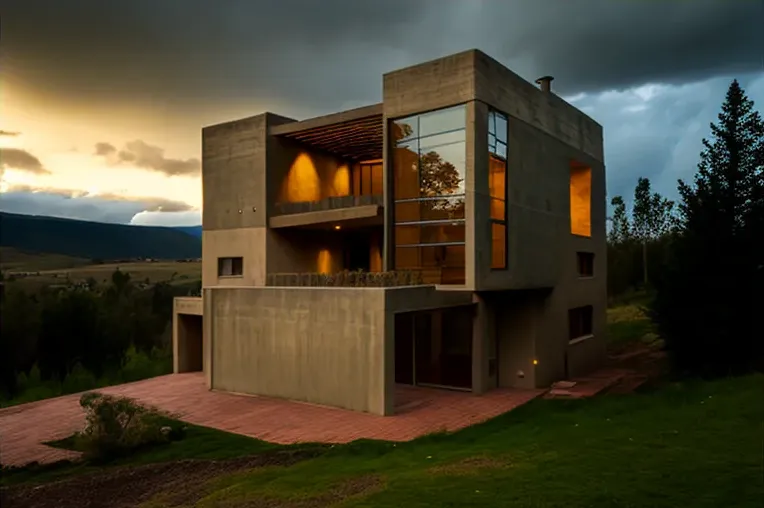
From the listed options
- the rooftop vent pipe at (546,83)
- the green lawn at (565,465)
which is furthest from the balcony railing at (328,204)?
the green lawn at (565,465)

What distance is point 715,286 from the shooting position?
15586mm

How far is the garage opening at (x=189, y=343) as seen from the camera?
709 inches

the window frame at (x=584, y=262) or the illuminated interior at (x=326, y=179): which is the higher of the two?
the illuminated interior at (x=326, y=179)

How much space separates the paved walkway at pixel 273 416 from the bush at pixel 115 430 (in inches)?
27.9

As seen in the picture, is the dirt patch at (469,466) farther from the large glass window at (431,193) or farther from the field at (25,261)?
the large glass window at (431,193)

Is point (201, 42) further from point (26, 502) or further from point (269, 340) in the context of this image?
point (269, 340)

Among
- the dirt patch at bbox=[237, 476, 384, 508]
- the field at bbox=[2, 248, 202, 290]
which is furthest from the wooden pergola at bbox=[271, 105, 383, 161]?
the field at bbox=[2, 248, 202, 290]

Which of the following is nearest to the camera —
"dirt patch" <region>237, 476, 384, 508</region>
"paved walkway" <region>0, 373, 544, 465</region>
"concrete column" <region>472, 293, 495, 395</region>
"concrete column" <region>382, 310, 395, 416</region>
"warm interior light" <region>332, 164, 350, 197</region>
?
"dirt patch" <region>237, 476, 384, 508</region>

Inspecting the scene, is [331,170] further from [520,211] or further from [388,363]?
[388,363]

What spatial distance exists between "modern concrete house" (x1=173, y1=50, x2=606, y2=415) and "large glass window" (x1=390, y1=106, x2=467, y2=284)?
0.04 metres

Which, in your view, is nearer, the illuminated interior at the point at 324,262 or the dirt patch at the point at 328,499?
the dirt patch at the point at 328,499

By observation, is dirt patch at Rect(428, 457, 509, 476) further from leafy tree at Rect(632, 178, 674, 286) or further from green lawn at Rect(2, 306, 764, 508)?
leafy tree at Rect(632, 178, 674, 286)

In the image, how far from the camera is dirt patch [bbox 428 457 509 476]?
6.27m

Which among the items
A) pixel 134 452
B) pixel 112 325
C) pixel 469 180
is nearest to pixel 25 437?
pixel 134 452
